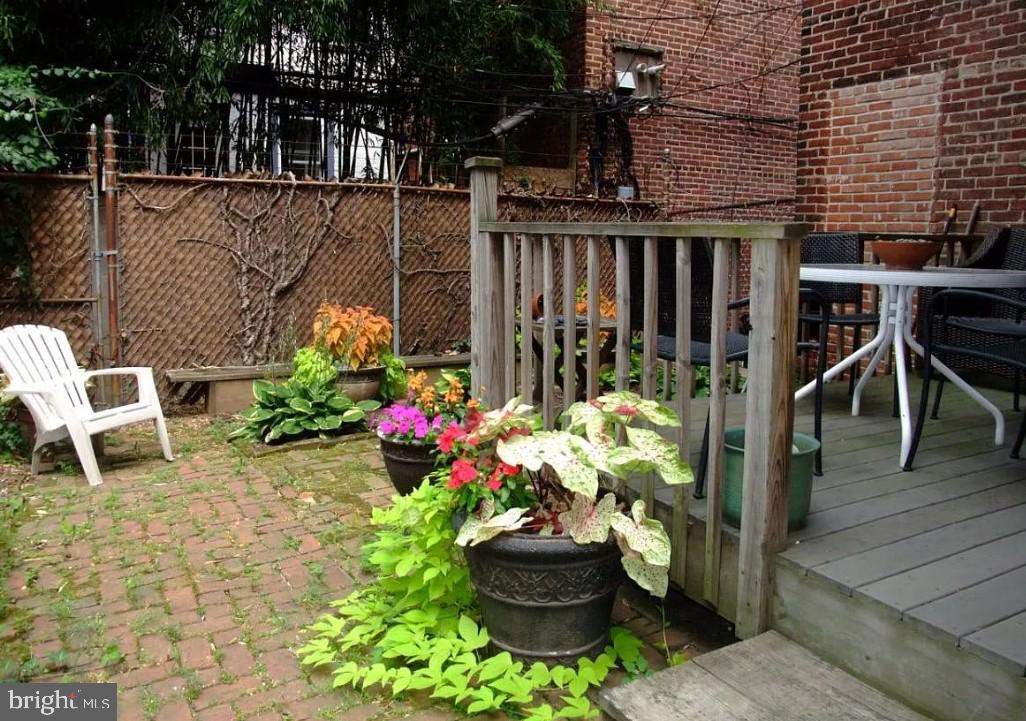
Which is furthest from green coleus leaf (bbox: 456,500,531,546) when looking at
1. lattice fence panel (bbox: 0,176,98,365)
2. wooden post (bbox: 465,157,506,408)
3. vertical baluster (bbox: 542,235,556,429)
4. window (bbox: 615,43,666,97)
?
window (bbox: 615,43,666,97)

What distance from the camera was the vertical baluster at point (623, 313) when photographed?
2.82 m

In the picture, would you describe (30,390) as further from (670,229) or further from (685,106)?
(685,106)

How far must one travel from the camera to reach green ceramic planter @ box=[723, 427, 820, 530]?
7.97ft

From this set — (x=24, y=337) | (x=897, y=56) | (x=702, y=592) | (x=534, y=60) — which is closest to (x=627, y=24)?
(x=534, y=60)

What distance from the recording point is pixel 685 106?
1012 cm

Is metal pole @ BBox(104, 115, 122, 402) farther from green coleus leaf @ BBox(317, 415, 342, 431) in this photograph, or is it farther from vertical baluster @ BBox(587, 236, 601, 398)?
vertical baluster @ BBox(587, 236, 601, 398)

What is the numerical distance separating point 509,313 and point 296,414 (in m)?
2.34

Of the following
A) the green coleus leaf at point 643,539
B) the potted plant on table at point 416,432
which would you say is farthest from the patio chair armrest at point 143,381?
the green coleus leaf at point 643,539

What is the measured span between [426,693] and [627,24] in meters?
8.87

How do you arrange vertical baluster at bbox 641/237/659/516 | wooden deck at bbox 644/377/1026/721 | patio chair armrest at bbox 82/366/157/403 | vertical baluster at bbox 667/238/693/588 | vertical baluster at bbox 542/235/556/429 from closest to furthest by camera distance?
wooden deck at bbox 644/377/1026/721 < vertical baluster at bbox 667/238/693/588 < vertical baluster at bbox 641/237/659/516 < vertical baluster at bbox 542/235/556/429 < patio chair armrest at bbox 82/366/157/403

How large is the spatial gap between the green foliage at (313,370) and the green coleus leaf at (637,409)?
3.46 metres

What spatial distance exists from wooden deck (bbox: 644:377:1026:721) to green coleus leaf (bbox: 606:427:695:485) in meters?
0.29

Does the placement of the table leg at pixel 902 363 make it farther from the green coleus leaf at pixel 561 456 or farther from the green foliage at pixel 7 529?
the green foliage at pixel 7 529

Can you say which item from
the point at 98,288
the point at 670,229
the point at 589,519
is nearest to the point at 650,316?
the point at 670,229
